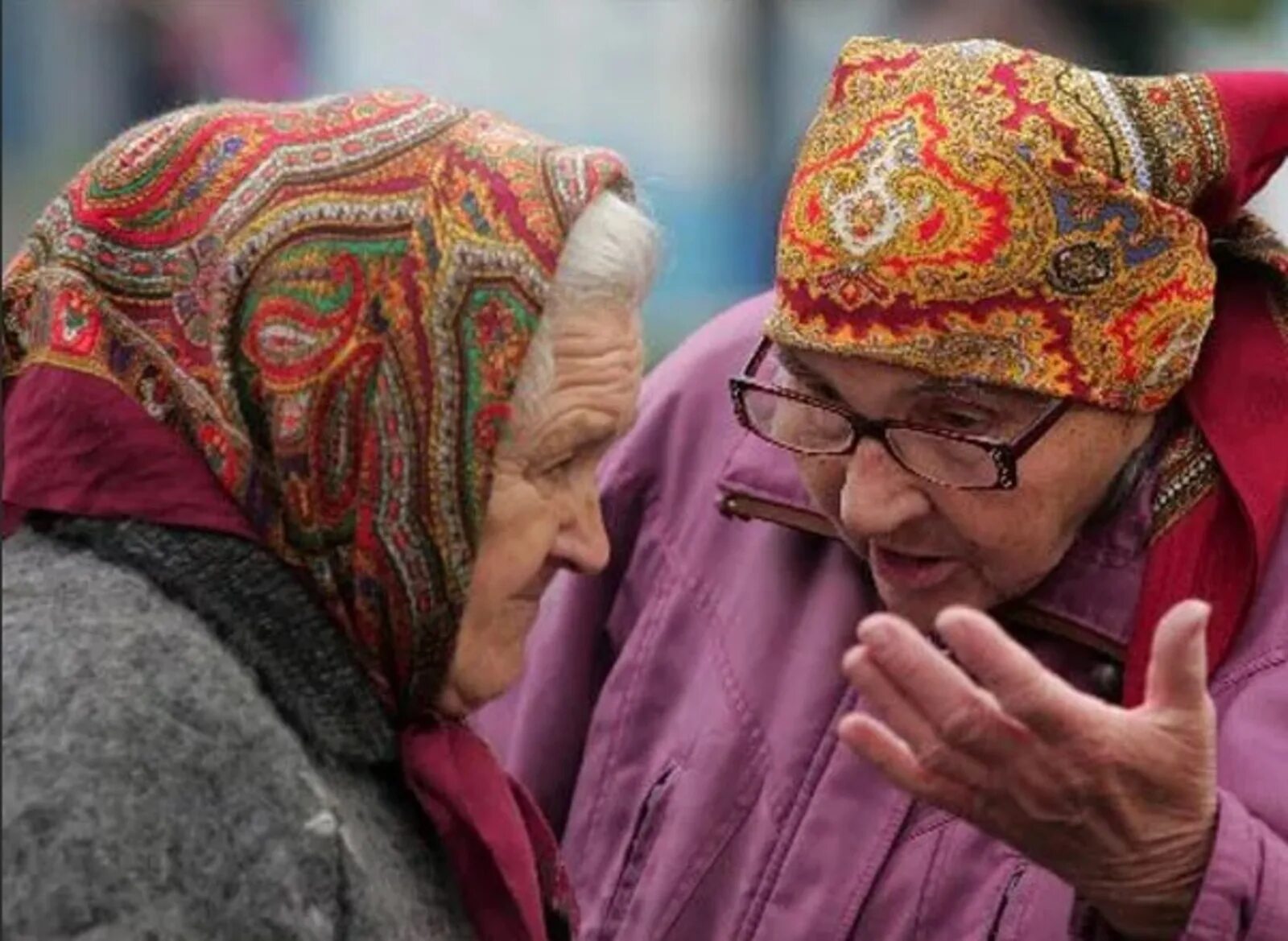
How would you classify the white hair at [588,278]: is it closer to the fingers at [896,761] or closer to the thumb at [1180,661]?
the fingers at [896,761]

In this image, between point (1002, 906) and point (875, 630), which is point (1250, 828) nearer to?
point (1002, 906)

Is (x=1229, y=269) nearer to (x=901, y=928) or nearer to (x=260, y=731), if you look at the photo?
(x=901, y=928)

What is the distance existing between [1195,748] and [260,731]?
77cm

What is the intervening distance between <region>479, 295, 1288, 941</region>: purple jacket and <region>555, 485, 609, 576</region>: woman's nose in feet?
1.38

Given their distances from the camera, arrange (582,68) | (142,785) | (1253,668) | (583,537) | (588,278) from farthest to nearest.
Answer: (582,68)
(1253,668)
(583,537)
(588,278)
(142,785)

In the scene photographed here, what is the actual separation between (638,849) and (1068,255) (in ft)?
2.54

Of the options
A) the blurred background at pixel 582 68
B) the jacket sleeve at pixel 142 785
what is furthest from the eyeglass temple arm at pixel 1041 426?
the blurred background at pixel 582 68

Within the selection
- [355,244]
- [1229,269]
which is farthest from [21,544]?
[1229,269]

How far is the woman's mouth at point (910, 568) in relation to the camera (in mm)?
2996

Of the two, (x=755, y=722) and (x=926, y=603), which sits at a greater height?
(x=926, y=603)

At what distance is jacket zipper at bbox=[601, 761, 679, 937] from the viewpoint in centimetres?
315

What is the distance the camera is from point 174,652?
229 centimetres

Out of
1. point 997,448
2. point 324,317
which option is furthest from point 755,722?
point 324,317

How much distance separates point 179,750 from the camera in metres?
2.24
